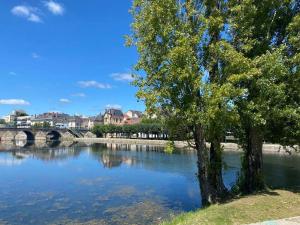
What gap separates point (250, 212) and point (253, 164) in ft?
23.5

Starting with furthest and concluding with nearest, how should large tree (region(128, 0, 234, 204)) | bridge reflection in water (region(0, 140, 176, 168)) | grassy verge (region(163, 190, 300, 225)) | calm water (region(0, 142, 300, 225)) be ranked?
bridge reflection in water (region(0, 140, 176, 168))
calm water (region(0, 142, 300, 225))
large tree (region(128, 0, 234, 204))
grassy verge (region(163, 190, 300, 225))

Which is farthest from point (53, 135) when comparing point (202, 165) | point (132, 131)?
point (202, 165)

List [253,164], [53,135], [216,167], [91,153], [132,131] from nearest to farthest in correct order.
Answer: [216,167], [253,164], [91,153], [132,131], [53,135]

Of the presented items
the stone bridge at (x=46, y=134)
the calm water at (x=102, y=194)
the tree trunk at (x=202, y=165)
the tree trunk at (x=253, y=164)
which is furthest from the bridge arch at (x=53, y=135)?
the tree trunk at (x=202, y=165)

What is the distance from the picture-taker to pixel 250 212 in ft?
47.8

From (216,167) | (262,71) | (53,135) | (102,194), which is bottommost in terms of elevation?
(102,194)

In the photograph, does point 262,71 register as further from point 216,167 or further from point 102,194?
point 102,194

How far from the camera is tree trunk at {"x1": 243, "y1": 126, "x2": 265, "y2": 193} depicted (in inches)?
825

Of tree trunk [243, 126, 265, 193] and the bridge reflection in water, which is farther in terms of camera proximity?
the bridge reflection in water

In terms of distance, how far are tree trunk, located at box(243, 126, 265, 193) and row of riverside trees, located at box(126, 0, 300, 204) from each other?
0.26ft

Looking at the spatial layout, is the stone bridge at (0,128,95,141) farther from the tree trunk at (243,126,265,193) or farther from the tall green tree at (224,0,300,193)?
the tall green tree at (224,0,300,193)

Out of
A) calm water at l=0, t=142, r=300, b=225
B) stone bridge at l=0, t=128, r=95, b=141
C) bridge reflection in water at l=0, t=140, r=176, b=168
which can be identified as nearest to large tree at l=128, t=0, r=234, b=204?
calm water at l=0, t=142, r=300, b=225

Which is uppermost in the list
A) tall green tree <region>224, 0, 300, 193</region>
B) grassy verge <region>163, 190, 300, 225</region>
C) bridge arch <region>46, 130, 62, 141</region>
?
bridge arch <region>46, 130, 62, 141</region>

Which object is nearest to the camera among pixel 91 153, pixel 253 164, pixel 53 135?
pixel 253 164
